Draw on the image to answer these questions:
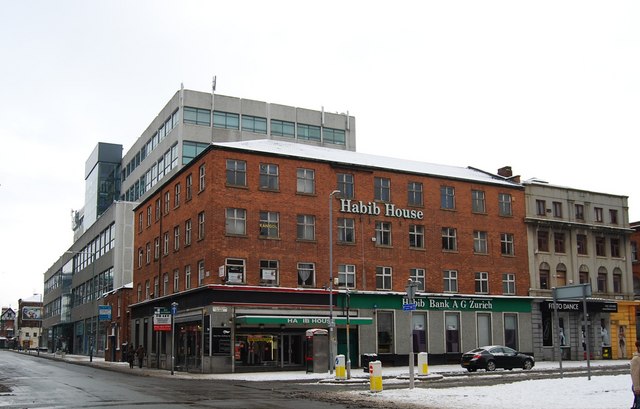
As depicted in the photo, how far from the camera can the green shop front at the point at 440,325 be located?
49.7 m

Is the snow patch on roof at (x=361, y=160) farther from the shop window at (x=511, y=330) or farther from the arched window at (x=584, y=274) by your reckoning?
the shop window at (x=511, y=330)

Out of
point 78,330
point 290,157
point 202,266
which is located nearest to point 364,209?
point 290,157

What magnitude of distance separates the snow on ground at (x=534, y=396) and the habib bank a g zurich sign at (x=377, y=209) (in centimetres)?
2500

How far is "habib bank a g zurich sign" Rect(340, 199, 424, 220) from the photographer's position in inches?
2009

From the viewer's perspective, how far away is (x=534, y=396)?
23016 millimetres

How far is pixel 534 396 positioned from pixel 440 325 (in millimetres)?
29704

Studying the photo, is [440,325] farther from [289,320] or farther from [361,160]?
[361,160]

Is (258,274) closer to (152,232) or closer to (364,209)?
(364,209)

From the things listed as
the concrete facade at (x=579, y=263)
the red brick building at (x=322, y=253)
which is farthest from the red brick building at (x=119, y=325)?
the concrete facade at (x=579, y=263)

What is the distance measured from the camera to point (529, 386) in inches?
1021

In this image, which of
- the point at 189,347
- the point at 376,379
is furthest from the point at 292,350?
the point at 376,379

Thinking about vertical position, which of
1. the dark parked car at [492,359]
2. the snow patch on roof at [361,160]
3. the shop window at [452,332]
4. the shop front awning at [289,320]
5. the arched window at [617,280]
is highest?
the snow patch on roof at [361,160]

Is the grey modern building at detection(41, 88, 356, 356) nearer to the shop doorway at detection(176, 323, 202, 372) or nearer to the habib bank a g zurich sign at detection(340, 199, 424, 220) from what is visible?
the shop doorway at detection(176, 323, 202, 372)

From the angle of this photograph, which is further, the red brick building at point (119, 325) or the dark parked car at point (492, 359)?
the red brick building at point (119, 325)
